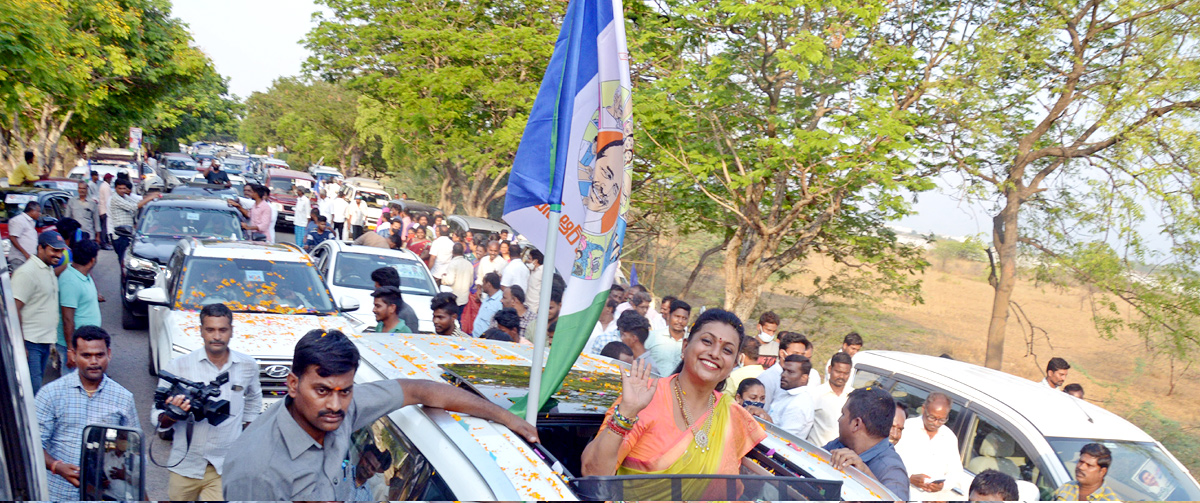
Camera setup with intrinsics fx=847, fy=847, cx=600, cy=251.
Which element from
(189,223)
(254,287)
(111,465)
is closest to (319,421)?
(111,465)

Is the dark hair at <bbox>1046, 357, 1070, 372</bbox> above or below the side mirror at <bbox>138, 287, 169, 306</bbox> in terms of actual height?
above

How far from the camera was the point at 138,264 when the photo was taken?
38.2ft

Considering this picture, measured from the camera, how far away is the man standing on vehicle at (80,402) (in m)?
4.19

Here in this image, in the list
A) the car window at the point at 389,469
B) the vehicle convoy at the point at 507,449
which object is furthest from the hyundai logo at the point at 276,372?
the car window at the point at 389,469

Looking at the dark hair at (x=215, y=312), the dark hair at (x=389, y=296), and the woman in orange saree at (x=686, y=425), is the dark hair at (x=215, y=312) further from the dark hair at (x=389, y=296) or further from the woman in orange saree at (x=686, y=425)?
the woman in orange saree at (x=686, y=425)

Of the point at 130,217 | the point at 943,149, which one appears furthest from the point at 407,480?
the point at 130,217

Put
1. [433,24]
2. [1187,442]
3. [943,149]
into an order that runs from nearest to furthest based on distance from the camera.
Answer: [1187,442], [943,149], [433,24]

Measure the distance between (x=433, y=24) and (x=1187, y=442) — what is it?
770 inches

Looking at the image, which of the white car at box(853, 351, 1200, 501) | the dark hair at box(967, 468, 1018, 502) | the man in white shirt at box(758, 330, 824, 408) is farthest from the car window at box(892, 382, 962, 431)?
the dark hair at box(967, 468, 1018, 502)

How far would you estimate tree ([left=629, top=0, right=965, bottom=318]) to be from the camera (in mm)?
11305

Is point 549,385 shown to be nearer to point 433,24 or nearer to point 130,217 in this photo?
point 130,217

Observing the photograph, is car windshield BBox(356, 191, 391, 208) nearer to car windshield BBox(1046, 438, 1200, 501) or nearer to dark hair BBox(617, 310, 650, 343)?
dark hair BBox(617, 310, 650, 343)

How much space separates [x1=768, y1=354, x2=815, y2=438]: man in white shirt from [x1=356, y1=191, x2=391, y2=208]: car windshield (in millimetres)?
22627

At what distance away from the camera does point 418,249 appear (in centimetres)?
1608
